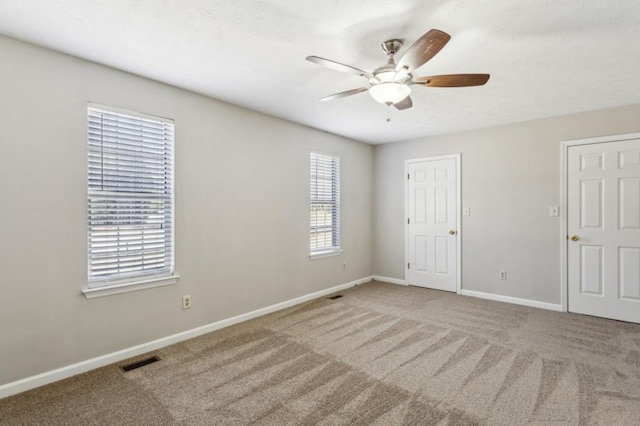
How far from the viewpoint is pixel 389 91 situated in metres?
2.23

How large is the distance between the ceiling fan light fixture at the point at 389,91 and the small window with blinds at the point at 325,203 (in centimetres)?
240

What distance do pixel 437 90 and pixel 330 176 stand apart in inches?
86.7

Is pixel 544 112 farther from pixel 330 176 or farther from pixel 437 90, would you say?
pixel 330 176

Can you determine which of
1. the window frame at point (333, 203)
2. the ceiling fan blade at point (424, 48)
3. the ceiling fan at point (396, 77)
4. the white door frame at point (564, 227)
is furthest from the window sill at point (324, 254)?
the ceiling fan blade at point (424, 48)

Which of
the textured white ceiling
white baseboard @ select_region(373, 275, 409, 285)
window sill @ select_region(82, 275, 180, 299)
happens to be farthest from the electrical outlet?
white baseboard @ select_region(373, 275, 409, 285)

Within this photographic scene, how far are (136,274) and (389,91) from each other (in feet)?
8.53

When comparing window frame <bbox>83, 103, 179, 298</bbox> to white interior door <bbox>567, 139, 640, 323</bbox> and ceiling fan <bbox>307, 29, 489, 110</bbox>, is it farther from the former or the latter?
white interior door <bbox>567, 139, 640, 323</bbox>

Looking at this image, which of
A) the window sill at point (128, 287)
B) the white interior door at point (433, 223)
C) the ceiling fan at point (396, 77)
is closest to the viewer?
the ceiling fan at point (396, 77)

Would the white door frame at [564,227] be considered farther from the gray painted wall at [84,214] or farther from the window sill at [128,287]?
the window sill at [128,287]

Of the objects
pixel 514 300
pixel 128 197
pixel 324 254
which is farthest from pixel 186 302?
pixel 514 300

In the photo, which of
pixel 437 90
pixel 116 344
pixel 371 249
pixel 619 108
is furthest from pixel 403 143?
pixel 116 344

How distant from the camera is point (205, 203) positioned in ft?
10.9

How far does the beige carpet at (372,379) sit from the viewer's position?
6.63 ft

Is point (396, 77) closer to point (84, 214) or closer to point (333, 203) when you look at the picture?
point (84, 214)
